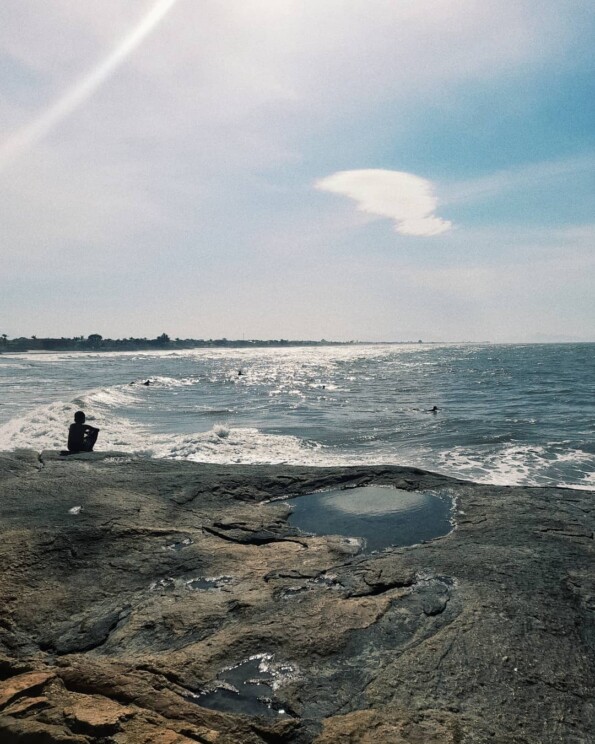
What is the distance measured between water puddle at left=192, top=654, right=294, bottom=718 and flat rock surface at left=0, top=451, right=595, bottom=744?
1 cm

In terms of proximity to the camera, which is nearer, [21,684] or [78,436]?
[21,684]

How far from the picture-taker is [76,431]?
1148cm

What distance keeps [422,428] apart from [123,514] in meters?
15.4

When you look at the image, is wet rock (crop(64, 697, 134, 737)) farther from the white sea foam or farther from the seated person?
the white sea foam

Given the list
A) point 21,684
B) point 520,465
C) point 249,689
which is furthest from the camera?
point 520,465

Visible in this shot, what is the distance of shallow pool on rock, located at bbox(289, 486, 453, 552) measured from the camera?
251 inches

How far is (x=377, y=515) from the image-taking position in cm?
717

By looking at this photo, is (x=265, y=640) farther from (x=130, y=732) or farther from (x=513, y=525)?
(x=513, y=525)

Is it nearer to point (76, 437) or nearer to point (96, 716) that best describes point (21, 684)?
point (96, 716)

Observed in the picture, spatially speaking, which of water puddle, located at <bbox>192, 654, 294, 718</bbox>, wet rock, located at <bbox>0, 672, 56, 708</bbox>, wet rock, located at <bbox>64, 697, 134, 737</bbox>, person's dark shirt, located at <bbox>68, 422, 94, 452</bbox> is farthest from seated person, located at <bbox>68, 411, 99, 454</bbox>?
wet rock, located at <bbox>64, 697, 134, 737</bbox>

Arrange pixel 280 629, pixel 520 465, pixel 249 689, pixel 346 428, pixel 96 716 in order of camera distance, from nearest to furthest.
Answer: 1. pixel 96 716
2. pixel 249 689
3. pixel 280 629
4. pixel 520 465
5. pixel 346 428

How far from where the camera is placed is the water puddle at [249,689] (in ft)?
9.96

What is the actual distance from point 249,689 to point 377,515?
4.28 m

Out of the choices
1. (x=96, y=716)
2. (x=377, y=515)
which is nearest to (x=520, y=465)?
(x=377, y=515)
